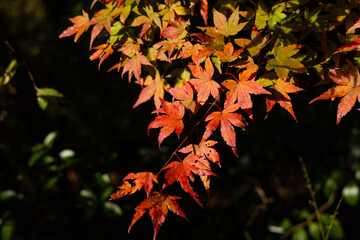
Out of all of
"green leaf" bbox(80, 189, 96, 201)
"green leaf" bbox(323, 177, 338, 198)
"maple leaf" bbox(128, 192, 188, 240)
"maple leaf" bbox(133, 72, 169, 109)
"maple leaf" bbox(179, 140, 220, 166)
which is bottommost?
"green leaf" bbox(323, 177, 338, 198)

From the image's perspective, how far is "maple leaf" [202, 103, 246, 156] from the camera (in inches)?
39.0

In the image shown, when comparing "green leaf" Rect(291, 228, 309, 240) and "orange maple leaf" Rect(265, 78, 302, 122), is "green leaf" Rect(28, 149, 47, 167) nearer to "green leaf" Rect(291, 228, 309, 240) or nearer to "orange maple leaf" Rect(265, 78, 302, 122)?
"orange maple leaf" Rect(265, 78, 302, 122)

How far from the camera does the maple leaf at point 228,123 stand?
0.99 metres

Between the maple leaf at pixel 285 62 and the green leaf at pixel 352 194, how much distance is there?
1.41m

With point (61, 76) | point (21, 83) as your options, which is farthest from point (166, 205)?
point (61, 76)

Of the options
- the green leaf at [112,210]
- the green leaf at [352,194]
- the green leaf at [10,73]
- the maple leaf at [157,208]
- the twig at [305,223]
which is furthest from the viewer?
the twig at [305,223]

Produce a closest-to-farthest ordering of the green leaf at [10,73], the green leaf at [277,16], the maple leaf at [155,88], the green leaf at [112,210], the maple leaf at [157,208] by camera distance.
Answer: the maple leaf at [157,208] < the green leaf at [277,16] < the maple leaf at [155,88] < the green leaf at [10,73] < the green leaf at [112,210]

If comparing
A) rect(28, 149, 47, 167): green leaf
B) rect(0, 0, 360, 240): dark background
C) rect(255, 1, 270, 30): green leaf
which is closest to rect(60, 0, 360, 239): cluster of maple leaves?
rect(255, 1, 270, 30): green leaf

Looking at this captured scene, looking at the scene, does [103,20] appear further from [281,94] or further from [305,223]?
[305,223]

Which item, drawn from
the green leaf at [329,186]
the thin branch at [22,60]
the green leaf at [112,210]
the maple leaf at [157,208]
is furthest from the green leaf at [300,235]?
the thin branch at [22,60]

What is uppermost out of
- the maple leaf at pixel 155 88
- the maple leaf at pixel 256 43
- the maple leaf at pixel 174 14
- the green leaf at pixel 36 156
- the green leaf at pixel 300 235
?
the maple leaf at pixel 174 14

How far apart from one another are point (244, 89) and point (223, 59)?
135mm

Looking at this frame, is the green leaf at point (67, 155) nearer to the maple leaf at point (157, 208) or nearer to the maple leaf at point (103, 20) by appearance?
the maple leaf at point (103, 20)

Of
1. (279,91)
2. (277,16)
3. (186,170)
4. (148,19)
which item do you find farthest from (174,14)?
(186,170)
